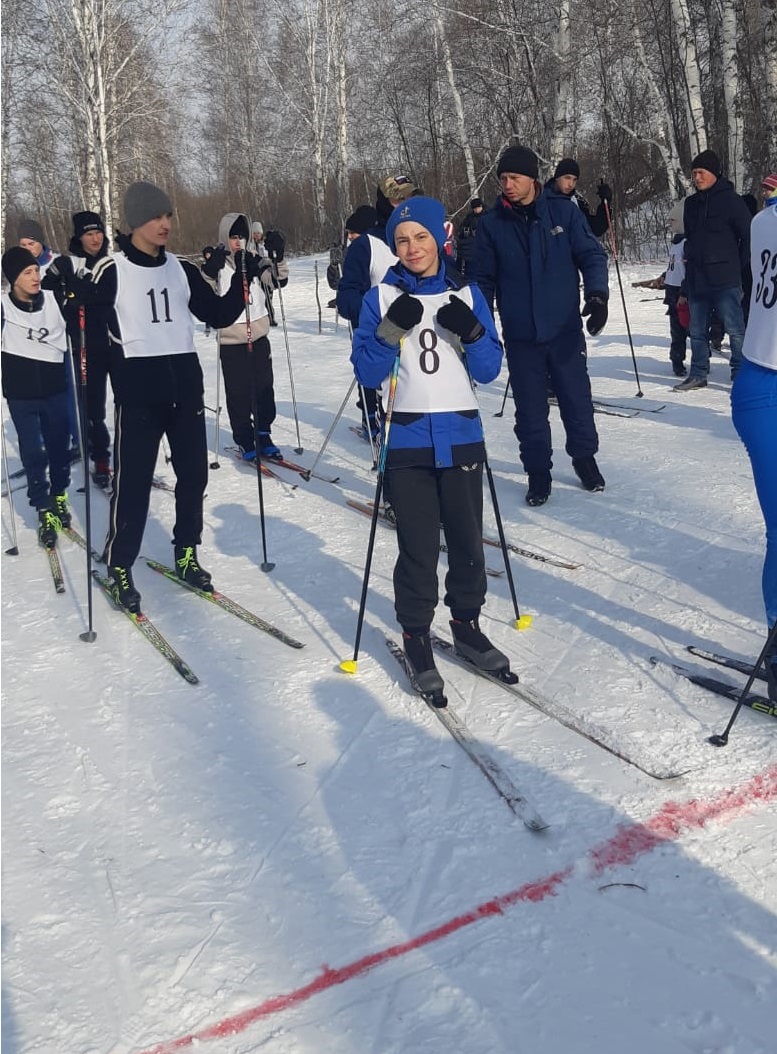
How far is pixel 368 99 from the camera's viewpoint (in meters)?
27.0

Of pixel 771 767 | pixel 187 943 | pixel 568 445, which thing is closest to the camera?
pixel 187 943

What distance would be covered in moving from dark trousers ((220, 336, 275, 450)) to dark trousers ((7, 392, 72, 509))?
155cm

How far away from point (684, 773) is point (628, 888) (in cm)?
61

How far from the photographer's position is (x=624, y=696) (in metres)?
3.53

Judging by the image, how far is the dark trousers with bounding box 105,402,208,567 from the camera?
463 centimetres

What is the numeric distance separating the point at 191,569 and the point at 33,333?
220 cm

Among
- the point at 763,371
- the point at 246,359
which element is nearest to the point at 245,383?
the point at 246,359

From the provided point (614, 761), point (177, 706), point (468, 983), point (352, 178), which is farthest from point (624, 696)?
point (352, 178)

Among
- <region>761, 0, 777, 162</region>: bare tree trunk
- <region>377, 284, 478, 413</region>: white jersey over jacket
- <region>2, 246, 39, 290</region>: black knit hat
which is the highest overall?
<region>761, 0, 777, 162</region>: bare tree trunk

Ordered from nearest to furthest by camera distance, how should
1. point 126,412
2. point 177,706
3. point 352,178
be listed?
point 177,706
point 126,412
point 352,178

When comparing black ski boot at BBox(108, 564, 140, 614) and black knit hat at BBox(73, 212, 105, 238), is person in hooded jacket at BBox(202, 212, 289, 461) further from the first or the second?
black ski boot at BBox(108, 564, 140, 614)

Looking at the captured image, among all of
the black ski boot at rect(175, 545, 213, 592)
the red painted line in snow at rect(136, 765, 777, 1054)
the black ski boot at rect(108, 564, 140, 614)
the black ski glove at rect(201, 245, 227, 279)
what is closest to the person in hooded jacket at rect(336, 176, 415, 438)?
the black ski glove at rect(201, 245, 227, 279)

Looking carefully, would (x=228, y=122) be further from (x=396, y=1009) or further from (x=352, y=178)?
(x=396, y=1009)

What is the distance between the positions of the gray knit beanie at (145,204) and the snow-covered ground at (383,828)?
2.04m
